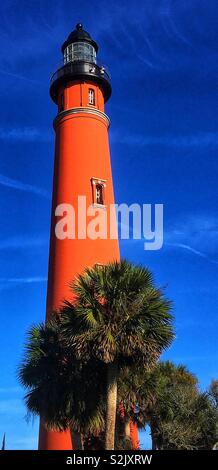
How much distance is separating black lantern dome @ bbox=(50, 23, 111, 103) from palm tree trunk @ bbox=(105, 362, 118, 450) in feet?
58.2

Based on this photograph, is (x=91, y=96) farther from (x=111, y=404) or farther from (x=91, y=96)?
(x=111, y=404)

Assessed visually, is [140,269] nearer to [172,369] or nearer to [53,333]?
[53,333]

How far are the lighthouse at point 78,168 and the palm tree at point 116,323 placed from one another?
672 centimetres

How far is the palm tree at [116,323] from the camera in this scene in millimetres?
16781

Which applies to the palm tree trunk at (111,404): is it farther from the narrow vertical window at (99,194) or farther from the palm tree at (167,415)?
the narrow vertical window at (99,194)

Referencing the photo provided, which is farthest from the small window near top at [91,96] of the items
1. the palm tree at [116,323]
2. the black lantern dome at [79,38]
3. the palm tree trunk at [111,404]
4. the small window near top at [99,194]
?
the palm tree trunk at [111,404]

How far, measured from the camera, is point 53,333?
1973cm

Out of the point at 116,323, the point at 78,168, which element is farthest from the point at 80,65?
the point at 116,323

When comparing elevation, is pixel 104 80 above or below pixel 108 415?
above

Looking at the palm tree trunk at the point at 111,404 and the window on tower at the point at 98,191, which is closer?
the palm tree trunk at the point at 111,404

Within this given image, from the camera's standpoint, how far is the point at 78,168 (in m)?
27.1

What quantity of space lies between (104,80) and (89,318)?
1723cm

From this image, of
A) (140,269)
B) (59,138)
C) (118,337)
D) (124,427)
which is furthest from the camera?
(59,138)
